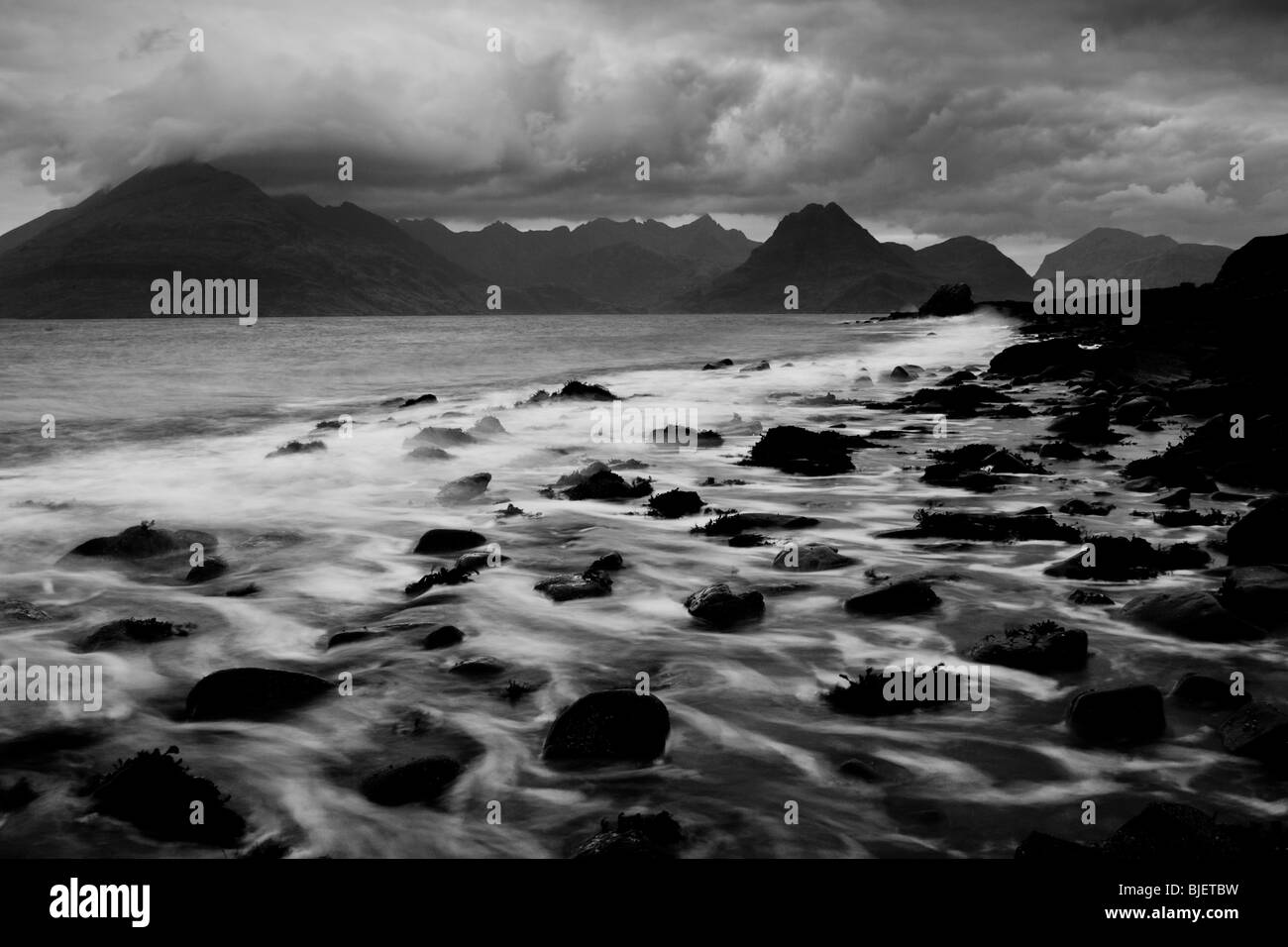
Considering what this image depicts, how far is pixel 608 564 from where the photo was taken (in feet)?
38.5

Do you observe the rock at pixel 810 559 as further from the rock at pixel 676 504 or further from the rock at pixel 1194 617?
the rock at pixel 1194 617

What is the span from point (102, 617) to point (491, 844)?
22.3ft

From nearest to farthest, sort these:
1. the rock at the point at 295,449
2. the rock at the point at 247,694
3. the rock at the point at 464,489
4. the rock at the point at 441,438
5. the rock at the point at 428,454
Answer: the rock at the point at 247,694
the rock at the point at 464,489
the rock at the point at 428,454
the rock at the point at 295,449
the rock at the point at 441,438

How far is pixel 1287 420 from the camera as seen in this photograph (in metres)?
17.8

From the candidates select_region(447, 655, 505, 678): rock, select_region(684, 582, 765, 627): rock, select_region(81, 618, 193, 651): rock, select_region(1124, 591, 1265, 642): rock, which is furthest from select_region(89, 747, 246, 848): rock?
select_region(1124, 591, 1265, 642): rock

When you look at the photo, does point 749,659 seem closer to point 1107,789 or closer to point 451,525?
point 1107,789

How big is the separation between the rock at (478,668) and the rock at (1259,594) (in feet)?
24.3

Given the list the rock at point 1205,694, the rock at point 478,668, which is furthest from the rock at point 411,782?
the rock at point 1205,694

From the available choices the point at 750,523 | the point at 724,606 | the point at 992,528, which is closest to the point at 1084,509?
the point at 992,528

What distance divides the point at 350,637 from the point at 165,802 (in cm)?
363

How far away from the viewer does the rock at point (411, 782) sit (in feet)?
20.6

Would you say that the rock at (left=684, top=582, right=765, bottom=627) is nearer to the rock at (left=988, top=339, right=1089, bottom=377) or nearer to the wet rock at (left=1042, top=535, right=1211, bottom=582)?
the wet rock at (left=1042, top=535, right=1211, bottom=582)

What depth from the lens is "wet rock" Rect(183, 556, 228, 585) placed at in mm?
11546
